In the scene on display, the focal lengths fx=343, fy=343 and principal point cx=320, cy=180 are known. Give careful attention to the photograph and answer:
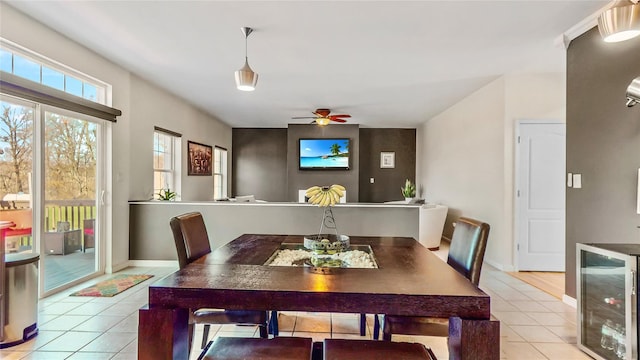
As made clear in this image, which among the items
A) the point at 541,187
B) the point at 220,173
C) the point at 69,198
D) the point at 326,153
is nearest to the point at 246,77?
the point at 69,198

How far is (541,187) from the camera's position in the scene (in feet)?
14.0

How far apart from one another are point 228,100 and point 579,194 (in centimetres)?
503

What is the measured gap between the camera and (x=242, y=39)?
10.7 feet

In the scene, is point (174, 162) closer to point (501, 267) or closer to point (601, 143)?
point (501, 267)

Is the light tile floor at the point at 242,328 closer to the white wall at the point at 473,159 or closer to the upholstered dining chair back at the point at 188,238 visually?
the upholstered dining chair back at the point at 188,238

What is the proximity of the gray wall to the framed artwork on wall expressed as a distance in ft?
6.13

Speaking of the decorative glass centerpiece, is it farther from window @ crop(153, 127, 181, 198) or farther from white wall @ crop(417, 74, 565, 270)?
window @ crop(153, 127, 181, 198)

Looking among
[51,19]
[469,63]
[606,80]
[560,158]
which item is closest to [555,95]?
[560,158]

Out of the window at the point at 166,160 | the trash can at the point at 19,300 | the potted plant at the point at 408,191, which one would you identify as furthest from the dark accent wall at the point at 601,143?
the window at the point at 166,160

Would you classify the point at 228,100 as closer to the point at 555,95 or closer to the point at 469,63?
the point at 469,63

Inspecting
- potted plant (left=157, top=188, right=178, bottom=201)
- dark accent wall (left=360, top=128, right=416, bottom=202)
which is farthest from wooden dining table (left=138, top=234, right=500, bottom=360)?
dark accent wall (left=360, top=128, right=416, bottom=202)

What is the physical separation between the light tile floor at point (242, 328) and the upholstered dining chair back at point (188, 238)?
73 cm

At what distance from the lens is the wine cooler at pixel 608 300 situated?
1.93 m

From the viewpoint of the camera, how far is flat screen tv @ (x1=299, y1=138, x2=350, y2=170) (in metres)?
8.15
